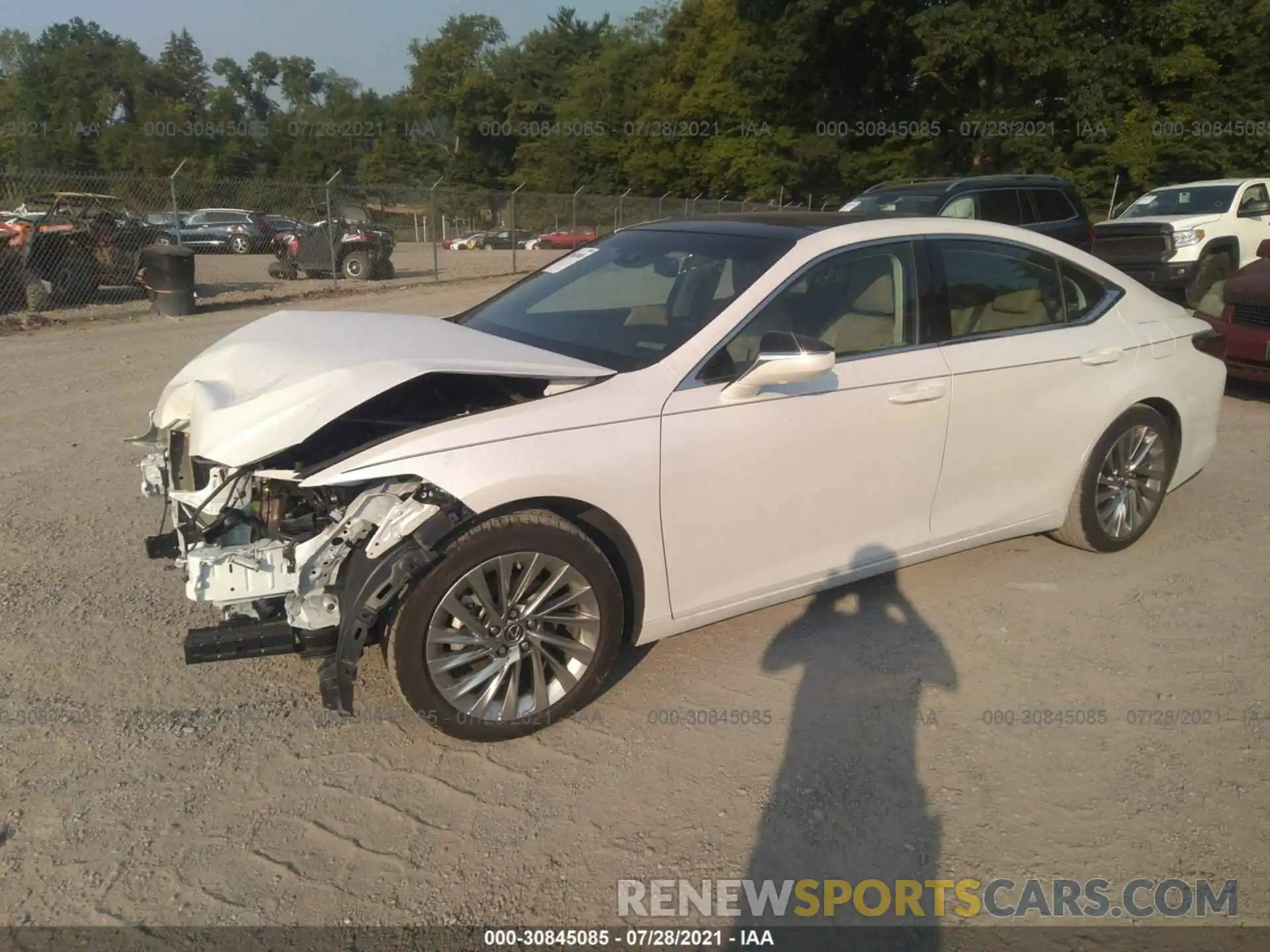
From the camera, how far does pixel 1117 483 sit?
15.8 feet

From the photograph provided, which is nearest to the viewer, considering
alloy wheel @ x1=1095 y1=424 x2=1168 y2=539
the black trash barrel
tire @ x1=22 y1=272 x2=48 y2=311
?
alloy wheel @ x1=1095 y1=424 x2=1168 y2=539

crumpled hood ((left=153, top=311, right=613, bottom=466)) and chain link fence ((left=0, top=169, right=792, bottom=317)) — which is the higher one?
chain link fence ((left=0, top=169, right=792, bottom=317))

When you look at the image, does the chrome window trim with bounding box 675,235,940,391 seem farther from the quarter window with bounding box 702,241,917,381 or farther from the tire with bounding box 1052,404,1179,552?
the tire with bounding box 1052,404,1179,552

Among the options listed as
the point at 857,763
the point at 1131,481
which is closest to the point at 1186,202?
the point at 1131,481

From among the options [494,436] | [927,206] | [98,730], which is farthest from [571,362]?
[927,206]

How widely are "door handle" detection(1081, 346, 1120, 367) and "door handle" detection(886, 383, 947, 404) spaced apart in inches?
39.9

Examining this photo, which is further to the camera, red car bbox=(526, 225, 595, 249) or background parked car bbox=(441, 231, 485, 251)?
background parked car bbox=(441, 231, 485, 251)

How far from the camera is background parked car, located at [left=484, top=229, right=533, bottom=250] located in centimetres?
2609

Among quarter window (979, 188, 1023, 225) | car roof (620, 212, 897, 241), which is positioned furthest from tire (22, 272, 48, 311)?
quarter window (979, 188, 1023, 225)

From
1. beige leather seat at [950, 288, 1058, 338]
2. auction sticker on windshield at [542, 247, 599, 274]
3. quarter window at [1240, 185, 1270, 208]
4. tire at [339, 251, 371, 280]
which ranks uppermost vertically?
quarter window at [1240, 185, 1270, 208]

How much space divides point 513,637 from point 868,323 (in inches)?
76.5

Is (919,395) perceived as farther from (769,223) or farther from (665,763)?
(665,763)

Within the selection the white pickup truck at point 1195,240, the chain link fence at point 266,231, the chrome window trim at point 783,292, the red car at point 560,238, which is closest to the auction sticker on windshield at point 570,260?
the chrome window trim at point 783,292

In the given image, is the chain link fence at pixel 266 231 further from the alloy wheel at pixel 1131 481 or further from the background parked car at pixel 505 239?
the alloy wheel at pixel 1131 481
